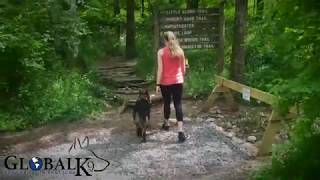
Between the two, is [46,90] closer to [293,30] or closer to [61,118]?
[61,118]

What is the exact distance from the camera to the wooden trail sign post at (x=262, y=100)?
721 centimetres

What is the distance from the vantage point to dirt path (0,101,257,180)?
21.9 ft

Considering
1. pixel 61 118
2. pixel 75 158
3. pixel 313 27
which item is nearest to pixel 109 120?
pixel 61 118

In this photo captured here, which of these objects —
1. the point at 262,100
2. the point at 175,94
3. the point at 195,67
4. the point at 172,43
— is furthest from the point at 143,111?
the point at 195,67

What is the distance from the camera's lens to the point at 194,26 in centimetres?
1236

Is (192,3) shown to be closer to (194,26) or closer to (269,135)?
(194,26)

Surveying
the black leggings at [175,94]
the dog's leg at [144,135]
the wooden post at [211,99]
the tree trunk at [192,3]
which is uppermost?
the tree trunk at [192,3]

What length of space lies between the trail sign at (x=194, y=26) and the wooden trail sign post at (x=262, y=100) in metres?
2.49

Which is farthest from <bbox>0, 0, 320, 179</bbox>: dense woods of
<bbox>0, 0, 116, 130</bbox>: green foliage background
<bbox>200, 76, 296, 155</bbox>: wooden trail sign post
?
<bbox>200, 76, 296, 155</bbox>: wooden trail sign post

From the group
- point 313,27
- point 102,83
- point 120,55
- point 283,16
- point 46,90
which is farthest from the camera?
point 120,55

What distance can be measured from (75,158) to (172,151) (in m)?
1.40

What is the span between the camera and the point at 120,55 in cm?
1995

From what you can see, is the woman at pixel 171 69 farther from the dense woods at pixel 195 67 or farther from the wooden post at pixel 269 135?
the wooden post at pixel 269 135

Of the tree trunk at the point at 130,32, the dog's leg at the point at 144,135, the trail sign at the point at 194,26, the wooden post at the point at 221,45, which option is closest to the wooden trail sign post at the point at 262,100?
the dog's leg at the point at 144,135
